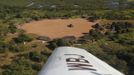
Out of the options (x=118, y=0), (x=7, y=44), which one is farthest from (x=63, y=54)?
(x=118, y=0)

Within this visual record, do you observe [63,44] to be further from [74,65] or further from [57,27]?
[74,65]

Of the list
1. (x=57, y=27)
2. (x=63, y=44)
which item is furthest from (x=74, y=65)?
(x=57, y=27)

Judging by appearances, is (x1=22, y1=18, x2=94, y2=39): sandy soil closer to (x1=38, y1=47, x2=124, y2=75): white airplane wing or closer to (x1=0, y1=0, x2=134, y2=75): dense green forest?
(x1=0, y1=0, x2=134, y2=75): dense green forest

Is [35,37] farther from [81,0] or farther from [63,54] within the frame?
[81,0]

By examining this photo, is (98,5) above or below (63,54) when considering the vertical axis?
below

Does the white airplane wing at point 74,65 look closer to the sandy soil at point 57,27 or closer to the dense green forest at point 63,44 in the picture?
the dense green forest at point 63,44

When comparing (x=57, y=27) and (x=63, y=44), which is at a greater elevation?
(x=57, y=27)
